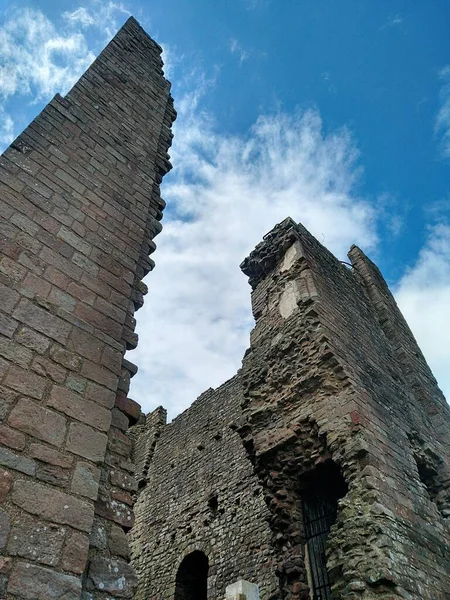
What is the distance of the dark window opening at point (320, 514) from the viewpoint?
17.6ft

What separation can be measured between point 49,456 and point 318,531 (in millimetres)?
4528

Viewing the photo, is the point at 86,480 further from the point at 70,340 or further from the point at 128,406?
the point at 70,340

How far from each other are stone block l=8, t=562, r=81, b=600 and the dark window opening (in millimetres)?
4129

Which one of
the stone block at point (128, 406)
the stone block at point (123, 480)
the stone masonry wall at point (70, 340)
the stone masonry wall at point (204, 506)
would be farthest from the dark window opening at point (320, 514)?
the stone masonry wall at point (70, 340)

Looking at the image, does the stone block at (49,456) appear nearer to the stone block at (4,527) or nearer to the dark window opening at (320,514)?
the stone block at (4,527)

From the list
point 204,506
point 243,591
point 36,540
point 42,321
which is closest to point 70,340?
point 42,321

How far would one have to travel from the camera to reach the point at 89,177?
13.9 ft

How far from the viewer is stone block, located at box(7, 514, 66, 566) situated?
210 cm

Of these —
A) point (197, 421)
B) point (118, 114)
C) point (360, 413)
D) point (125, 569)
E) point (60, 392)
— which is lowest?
point (125, 569)

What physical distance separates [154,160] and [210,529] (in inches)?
348

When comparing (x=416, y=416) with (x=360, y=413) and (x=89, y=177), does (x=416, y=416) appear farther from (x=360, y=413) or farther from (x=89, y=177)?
(x=89, y=177)

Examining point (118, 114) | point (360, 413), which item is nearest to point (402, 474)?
point (360, 413)

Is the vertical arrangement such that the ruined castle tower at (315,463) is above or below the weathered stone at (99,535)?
above

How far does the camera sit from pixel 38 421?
2555 mm
